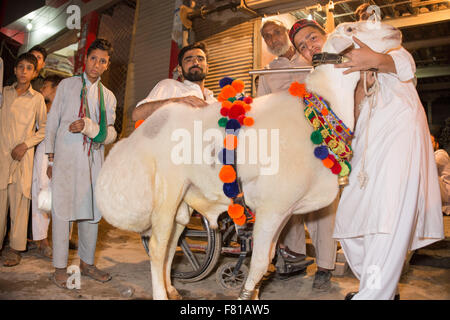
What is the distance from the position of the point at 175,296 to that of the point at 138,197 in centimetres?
85

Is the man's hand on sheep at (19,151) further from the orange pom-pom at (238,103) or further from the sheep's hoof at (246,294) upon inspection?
the sheep's hoof at (246,294)

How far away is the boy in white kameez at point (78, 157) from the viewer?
2.93 metres

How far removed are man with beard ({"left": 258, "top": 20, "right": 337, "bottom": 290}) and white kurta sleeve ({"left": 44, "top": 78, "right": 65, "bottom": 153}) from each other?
1877 mm

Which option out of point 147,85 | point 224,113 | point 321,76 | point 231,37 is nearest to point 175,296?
point 224,113

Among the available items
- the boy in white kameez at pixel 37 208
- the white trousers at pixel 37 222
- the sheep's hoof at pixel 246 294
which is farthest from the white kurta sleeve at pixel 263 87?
the white trousers at pixel 37 222

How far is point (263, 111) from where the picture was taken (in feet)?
6.93

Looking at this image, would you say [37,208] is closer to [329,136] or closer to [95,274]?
[95,274]

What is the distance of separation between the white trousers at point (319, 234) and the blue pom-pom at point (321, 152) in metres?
1.11

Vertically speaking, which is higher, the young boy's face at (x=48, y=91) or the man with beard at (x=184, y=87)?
the young boy's face at (x=48, y=91)

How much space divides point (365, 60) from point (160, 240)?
167 cm

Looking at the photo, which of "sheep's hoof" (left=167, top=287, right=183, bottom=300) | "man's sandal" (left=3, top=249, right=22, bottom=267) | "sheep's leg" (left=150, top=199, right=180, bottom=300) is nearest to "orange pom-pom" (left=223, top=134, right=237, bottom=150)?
"sheep's leg" (left=150, top=199, right=180, bottom=300)

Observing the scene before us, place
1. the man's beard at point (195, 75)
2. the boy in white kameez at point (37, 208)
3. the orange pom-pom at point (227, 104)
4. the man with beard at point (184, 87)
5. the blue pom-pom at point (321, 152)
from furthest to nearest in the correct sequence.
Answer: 1. the boy in white kameez at point (37, 208)
2. the man's beard at point (195, 75)
3. the man with beard at point (184, 87)
4. the orange pom-pom at point (227, 104)
5. the blue pom-pom at point (321, 152)

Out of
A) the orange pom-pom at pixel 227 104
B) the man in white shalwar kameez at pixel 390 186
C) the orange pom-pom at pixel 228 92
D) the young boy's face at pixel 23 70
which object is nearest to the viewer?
the man in white shalwar kameez at pixel 390 186

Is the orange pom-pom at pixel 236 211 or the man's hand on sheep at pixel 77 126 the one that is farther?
the man's hand on sheep at pixel 77 126
